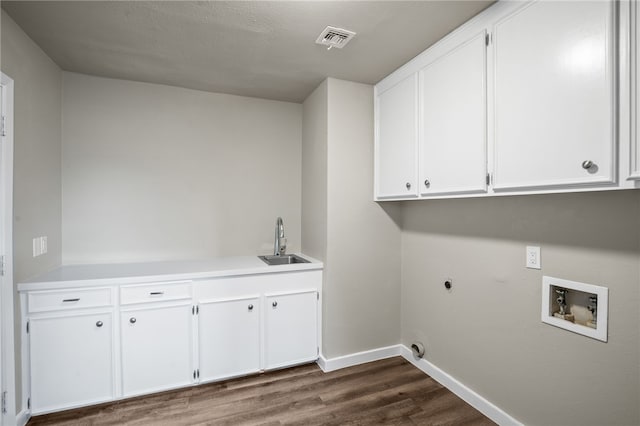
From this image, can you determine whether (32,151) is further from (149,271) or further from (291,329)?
(291,329)

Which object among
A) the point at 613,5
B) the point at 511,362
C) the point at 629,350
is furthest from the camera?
the point at 511,362

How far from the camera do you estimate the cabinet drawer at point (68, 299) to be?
1970mm

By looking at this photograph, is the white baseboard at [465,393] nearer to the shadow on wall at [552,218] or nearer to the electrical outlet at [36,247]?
the shadow on wall at [552,218]

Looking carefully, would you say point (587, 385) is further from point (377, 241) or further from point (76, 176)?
point (76, 176)

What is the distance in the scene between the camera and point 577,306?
5.20ft

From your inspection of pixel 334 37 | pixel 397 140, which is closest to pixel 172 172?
pixel 334 37

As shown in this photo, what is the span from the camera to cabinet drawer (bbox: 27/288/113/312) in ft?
6.46

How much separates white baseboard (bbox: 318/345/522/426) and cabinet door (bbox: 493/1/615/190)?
148 cm

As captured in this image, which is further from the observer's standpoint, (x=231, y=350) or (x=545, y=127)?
(x=231, y=350)

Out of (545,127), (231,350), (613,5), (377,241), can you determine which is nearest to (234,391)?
(231,350)

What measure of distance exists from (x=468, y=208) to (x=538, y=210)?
0.49 metres

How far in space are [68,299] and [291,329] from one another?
63.4 inches

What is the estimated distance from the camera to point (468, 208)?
7.22 ft

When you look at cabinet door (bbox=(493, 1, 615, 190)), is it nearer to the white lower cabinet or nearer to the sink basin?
the white lower cabinet
